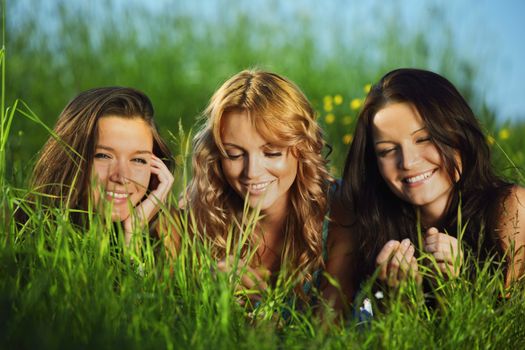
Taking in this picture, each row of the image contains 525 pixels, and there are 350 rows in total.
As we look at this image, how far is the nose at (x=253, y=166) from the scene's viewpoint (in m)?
3.17

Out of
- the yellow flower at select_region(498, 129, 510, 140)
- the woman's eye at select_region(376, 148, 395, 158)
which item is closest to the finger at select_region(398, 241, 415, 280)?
the woman's eye at select_region(376, 148, 395, 158)

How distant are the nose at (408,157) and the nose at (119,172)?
44.3 inches

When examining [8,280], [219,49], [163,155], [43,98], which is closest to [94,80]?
[43,98]

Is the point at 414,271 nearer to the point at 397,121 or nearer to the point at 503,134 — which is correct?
the point at 397,121

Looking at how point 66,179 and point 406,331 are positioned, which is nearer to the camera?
point 406,331

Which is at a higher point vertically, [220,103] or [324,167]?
[220,103]

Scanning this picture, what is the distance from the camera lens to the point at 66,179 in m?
3.37

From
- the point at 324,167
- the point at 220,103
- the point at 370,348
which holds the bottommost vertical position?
the point at 370,348

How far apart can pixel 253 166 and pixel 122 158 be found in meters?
0.57

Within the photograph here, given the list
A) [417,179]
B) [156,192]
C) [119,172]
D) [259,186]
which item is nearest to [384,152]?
[417,179]

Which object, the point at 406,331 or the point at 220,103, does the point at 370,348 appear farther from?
the point at 220,103

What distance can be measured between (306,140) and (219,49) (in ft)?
18.2

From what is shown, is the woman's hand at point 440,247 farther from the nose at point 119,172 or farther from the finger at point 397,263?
the nose at point 119,172

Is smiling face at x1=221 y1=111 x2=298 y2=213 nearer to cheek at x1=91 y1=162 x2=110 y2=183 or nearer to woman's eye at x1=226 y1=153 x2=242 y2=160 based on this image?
woman's eye at x1=226 y1=153 x2=242 y2=160
